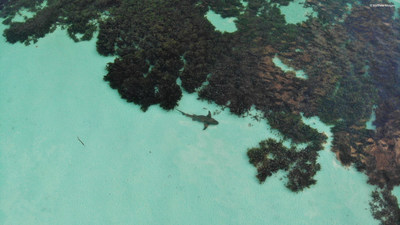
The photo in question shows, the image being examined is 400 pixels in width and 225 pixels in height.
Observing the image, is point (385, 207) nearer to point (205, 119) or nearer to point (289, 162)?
point (289, 162)

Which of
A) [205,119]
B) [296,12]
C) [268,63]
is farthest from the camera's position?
[296,12]

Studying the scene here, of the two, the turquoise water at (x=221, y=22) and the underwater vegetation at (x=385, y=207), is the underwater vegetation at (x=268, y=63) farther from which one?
the turquoise water at (x=221, y=22)

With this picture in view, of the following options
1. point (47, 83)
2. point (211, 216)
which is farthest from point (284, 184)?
point (47, 83)

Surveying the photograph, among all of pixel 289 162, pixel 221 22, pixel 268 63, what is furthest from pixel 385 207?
pixel 221 22

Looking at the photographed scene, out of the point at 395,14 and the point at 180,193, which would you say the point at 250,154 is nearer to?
the point at 180,193

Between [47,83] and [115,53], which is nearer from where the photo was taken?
[47,83]

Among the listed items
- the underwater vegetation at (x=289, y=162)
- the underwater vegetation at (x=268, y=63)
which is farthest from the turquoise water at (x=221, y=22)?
the underwater vegetation at (x=289, y=162)

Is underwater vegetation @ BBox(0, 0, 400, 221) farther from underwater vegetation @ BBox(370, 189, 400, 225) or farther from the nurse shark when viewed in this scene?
the nurse shark
